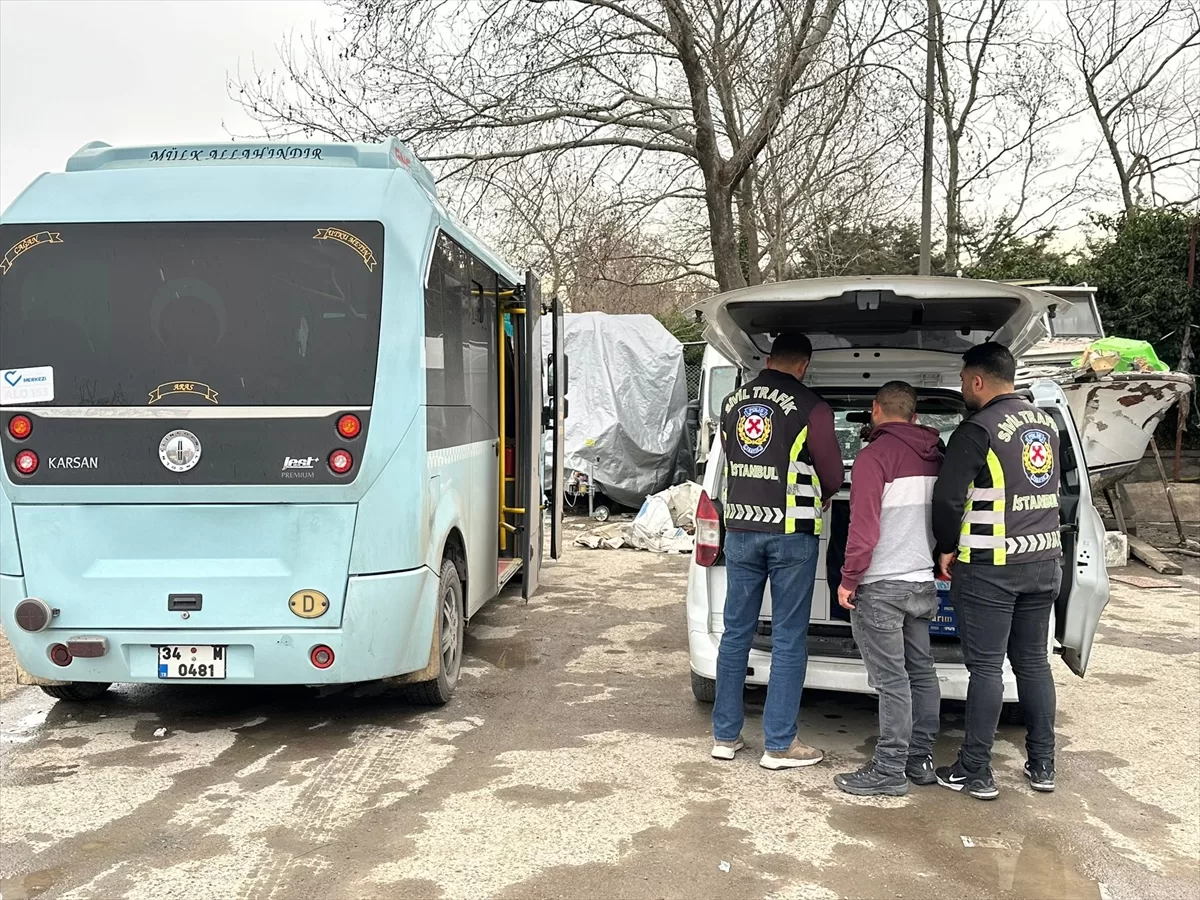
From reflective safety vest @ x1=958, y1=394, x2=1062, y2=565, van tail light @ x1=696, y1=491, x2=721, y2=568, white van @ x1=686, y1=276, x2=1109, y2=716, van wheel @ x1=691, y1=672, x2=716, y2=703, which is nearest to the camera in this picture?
reflective safety vest @ x1=958, y1=394, x2=1062, y2=565

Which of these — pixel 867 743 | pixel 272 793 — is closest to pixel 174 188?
pixel 272 793

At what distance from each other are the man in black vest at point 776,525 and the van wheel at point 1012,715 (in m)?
1.18

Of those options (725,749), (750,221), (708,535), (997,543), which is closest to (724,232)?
(750,221)

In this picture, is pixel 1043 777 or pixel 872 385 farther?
pixel 872 385

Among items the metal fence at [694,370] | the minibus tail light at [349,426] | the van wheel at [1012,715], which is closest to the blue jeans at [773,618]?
Answer: the van wheel at [1012,715]

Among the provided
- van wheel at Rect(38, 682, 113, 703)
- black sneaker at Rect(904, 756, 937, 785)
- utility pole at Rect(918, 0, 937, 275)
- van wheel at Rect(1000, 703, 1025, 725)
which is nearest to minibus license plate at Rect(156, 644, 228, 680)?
van wheel at Rect(38, 682, 113, 703)

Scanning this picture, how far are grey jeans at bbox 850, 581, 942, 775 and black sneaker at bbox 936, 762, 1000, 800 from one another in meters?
0.23

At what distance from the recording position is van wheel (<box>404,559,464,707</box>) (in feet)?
18.2

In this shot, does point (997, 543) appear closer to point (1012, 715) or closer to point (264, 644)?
point (1012, 715)

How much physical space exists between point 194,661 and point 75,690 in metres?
1.32

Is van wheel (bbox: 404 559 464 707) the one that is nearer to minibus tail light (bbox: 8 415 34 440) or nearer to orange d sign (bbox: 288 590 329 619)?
orange d sign (bbox: 288 590 329 619)

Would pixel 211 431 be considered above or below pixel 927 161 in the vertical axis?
below

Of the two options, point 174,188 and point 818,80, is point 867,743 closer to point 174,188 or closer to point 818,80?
point 174,188

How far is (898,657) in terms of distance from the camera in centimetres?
436
